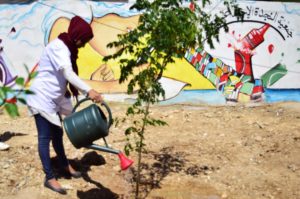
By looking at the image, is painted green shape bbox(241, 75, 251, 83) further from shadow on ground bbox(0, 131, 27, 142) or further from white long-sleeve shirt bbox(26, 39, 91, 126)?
white long-sleeve shirt bbox(26, 39, 91, 126)

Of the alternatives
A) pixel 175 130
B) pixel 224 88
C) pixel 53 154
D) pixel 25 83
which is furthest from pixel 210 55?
pixel 25 83

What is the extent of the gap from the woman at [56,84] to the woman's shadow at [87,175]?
0.25 m

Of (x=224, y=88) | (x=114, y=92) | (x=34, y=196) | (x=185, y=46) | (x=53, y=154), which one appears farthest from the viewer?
(x=224, y=88)

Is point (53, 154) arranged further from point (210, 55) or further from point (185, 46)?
point (210, 55)

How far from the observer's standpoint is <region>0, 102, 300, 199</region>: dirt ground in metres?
4.17

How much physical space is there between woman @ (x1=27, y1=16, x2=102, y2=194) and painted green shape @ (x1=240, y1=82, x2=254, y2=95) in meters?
4.96

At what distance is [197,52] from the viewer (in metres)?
8.05

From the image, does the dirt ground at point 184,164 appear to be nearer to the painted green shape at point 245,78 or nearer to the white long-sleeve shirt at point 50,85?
the white long-sleeve shirt at point 50,85

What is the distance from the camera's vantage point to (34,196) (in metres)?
3.94

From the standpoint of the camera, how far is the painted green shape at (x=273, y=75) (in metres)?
8.45

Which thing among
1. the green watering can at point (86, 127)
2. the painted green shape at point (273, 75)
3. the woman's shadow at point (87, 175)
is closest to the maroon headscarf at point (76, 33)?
the green watering can at point (86, 127)

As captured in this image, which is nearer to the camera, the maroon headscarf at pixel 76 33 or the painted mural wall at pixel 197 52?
the maroon headscarf at pixel 76 33

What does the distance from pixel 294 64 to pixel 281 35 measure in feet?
1.96

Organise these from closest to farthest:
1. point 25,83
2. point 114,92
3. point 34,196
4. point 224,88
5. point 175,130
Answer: point 25,83 < point 34,196 < point 175,130 < point 114,92 < point 224,88
